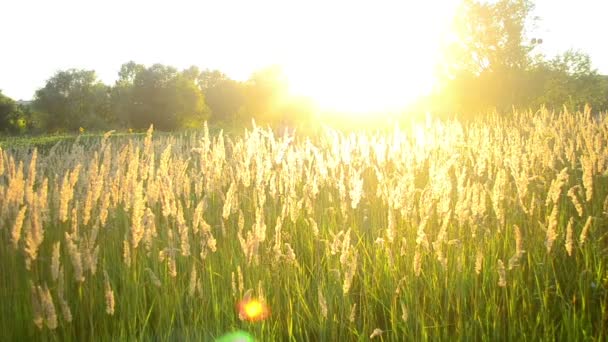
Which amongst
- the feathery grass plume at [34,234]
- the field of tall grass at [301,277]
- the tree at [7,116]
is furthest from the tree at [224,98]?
the feathery grass plume at [34,234]

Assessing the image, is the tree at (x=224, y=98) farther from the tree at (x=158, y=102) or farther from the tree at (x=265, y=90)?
the tree at (x=158, y=102)

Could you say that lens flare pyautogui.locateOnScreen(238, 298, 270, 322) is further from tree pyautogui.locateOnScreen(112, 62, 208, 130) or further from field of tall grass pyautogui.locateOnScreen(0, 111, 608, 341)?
tree pyautogui.locateOnScreen(112, 62, 208, 130)

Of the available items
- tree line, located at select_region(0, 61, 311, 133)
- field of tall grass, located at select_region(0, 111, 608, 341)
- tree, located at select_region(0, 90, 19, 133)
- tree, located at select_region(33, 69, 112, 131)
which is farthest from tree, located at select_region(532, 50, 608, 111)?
tree, located at select_region(0, 90, 19, 133)

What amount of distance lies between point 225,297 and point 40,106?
5570cm

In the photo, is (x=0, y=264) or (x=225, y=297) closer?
(x=225, y=297)

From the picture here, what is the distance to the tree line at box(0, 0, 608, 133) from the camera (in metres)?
28.2

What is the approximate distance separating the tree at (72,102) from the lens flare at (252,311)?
162 ft

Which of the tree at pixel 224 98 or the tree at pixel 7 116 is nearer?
the tree at pixel 7 116

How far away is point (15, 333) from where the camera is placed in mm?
2232

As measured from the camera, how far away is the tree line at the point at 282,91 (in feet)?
92.7

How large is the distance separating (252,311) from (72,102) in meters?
56.0

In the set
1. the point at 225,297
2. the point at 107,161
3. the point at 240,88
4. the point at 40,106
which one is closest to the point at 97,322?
the point at 225,297

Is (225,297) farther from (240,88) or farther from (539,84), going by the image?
(240,88)

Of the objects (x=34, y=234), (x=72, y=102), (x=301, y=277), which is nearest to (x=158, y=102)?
(x=72, y=102)
